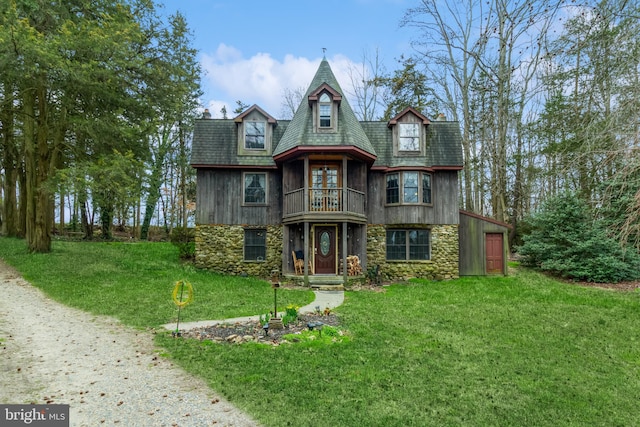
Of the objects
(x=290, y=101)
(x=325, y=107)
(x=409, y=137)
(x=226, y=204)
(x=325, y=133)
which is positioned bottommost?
(x=226, y=204)

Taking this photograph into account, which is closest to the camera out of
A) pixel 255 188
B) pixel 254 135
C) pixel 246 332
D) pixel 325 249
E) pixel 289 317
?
pixel 246 332

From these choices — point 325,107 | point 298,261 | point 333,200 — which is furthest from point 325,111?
point 298,261

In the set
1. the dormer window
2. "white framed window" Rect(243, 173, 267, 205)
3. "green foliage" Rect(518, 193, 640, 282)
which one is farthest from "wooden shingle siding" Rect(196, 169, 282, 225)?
"green foliage" Rect(518, 193, 640, 282)

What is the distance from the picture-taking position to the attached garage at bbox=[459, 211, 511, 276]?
58.7ft

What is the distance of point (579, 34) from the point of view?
5070mm

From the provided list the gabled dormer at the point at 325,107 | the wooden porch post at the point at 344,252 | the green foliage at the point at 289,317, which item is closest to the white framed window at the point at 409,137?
the gabled dormer at the point at 325,107

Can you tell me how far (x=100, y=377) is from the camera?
18.4ft

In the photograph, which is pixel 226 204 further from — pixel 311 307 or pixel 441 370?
pixel 441 370

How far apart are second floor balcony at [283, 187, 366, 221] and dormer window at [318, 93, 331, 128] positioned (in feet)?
9.48

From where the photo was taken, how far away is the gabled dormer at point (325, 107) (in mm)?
16297

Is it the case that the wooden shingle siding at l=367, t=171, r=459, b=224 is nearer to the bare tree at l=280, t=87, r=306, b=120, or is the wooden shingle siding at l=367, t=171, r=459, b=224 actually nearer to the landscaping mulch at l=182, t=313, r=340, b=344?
the landscaping mulch at l=182, t=313, r=340, b=344

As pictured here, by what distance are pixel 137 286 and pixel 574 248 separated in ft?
58.2

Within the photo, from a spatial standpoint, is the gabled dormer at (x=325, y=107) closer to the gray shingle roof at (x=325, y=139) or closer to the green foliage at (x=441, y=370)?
the gray shingle roof at (x=325, y=139)

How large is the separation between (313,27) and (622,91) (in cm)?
1256
